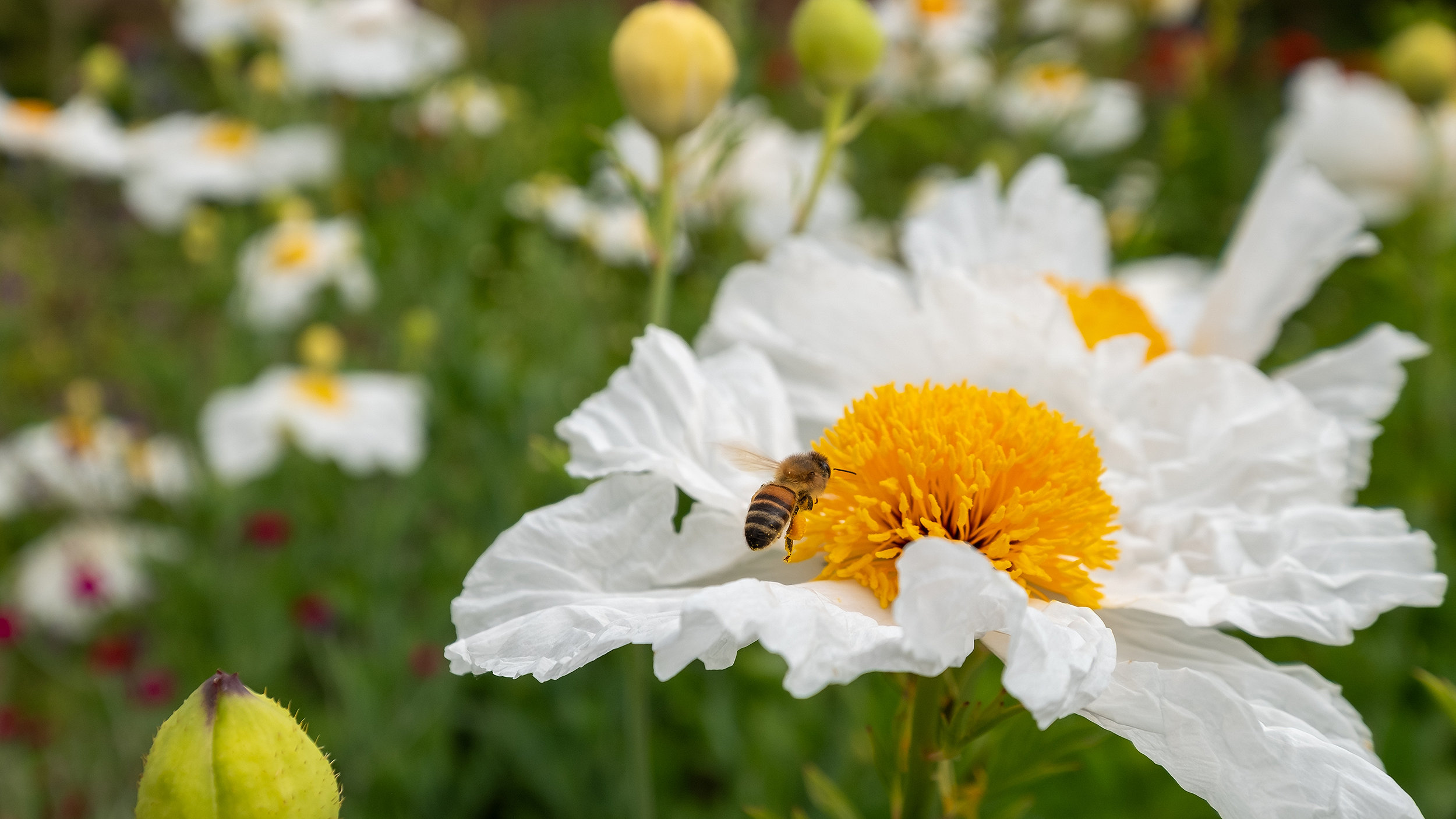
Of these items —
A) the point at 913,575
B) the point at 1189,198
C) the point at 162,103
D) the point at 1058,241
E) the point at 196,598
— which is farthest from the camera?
the point at 162,103

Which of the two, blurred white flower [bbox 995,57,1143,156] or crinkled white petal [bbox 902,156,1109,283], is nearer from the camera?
crinkled white petal [bbox 902,156,1109,283]

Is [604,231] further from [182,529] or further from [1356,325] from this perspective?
[1356,325]

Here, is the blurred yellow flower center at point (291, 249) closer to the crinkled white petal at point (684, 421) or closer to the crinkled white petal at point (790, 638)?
the crinkled white petal at point (684, 421)

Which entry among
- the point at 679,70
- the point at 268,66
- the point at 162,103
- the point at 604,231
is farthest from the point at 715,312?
the point at 162,103

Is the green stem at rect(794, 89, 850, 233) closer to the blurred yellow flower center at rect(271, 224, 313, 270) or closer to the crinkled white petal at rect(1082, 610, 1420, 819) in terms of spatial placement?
the crinkled white petal at rect(1082, 610, 1420, 819)

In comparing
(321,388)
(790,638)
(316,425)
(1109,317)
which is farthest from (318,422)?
(790,638)

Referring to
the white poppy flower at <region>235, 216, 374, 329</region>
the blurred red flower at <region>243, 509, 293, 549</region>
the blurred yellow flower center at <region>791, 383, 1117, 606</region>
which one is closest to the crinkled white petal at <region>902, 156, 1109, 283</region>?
the blurred yellow flower center at <region>791, 383, 1117, 606</region>

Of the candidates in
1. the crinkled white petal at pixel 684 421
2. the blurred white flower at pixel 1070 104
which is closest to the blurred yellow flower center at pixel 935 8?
the blurred white flower at pixel 1070 104
